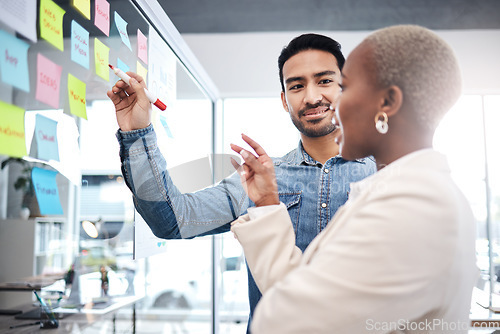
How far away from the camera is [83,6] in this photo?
91 centimetres

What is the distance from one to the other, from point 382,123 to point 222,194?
68 cm

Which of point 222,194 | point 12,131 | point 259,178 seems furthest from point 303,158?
point 12,131

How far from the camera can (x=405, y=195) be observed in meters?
0.52

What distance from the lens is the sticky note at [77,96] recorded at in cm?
89

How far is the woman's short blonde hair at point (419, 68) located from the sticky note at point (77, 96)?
64 centimetres

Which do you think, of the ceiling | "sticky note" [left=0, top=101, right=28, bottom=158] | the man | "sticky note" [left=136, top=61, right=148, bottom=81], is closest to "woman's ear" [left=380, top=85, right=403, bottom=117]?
the man

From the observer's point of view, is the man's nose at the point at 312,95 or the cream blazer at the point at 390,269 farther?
the man's nose at the point at 312,95

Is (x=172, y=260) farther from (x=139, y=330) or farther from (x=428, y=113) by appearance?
(x=139, y=330)

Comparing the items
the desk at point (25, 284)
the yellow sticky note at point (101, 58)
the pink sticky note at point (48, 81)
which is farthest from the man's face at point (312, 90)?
the desk at point (25, 284)

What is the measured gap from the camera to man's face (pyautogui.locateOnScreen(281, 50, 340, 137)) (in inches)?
46.8

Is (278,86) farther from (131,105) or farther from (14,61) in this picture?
(14,61)

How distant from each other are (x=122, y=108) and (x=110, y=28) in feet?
0.84

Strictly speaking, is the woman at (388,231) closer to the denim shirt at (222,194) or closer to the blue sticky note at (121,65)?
the denim shirt at (222,194)

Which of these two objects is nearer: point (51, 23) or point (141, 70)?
point (51, 23)
